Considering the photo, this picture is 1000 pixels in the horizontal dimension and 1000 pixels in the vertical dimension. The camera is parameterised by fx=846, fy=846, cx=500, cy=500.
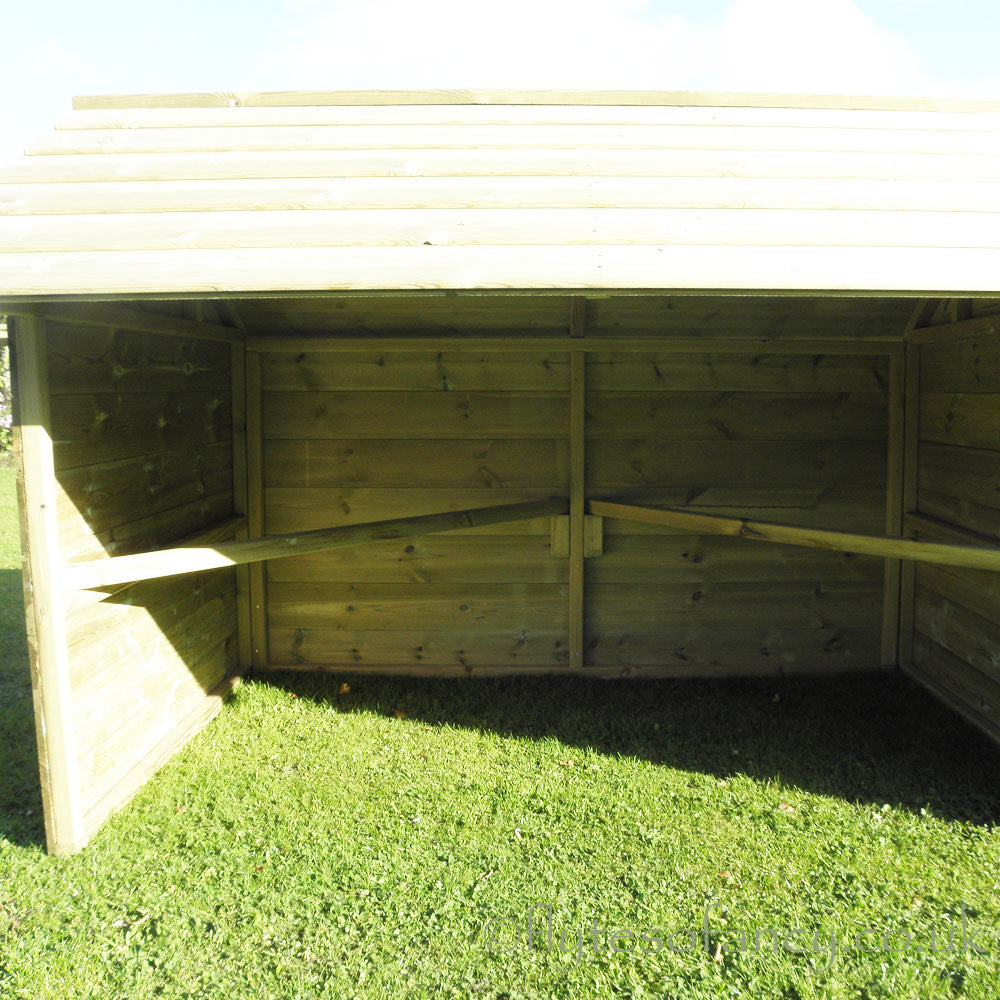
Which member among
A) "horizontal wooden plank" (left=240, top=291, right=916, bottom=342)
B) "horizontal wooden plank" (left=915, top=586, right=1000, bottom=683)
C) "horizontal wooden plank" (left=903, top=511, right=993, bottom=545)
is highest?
"horizontal wooden plank" (left=240, top=291, right=916, bottom=342)

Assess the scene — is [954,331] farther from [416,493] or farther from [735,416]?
[416,493]

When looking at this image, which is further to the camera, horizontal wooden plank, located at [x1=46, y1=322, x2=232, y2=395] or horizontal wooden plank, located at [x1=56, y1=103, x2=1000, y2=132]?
horizontal wooden plank, located at [x1=56, y1=103, x2=1000, y2=132]

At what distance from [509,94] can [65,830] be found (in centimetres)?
441

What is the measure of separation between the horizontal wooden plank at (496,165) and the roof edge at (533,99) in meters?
0.81

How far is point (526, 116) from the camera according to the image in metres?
4.71

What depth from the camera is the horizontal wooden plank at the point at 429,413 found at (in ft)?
18.1

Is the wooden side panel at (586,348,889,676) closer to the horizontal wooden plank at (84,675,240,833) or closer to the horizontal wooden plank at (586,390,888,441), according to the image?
the horizontal wooden plank at (586,390,888,441)

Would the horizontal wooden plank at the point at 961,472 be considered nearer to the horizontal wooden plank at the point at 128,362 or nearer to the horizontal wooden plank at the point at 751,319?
the horizontal wooden plank at the point at 751,319

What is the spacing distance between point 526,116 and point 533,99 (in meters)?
0.30

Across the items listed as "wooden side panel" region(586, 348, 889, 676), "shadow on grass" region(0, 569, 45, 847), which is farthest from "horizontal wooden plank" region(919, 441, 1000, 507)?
"shadow on grass" region(0, 569, 45, 847)

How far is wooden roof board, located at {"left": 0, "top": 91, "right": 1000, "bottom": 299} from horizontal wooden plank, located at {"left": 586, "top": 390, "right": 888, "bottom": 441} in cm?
165

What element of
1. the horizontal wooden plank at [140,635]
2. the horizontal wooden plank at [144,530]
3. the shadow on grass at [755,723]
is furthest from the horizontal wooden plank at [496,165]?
the shadow on grass at [755,723]

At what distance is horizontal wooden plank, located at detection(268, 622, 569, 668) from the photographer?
568 cm

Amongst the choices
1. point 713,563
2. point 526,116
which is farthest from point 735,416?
point 526,116
